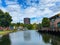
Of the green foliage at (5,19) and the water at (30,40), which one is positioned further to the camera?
the green foliage at (5,19)

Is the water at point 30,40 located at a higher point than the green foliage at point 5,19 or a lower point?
lower

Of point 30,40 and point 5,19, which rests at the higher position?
point 5,19

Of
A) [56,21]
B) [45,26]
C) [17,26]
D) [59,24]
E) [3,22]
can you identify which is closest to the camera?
[59,24]

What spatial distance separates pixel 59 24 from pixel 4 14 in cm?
4465

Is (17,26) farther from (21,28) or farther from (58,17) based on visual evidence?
(58,17)

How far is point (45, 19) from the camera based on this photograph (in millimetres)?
127188

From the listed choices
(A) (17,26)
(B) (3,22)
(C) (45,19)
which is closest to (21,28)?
(A) (17,26)

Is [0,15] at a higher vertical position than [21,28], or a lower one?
higher

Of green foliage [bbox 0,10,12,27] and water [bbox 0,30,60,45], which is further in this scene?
green foliage [bbox 0,10,12,27]

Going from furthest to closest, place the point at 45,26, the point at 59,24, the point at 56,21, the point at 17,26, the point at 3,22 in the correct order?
1. the point at 17,26
2. the point at 45,26
3. the point at 3,22
4. the point at 56,21
5. the point at 59,24

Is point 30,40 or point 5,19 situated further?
point 5,19

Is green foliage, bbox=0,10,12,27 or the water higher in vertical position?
green foliage, bbox=0,10,12,27

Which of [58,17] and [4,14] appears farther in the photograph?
[4,14]

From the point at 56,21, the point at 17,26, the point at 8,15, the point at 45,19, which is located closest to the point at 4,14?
the point at 8,15
